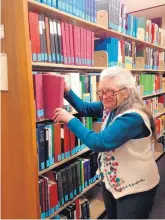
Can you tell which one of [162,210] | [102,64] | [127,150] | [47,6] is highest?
[47,6]

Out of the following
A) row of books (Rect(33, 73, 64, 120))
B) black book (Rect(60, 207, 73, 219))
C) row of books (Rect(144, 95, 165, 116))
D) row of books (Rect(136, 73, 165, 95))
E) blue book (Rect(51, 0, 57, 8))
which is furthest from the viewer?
row of books (Rect(144, 95, 165, 116))

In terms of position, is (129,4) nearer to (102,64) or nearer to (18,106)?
(102,64)

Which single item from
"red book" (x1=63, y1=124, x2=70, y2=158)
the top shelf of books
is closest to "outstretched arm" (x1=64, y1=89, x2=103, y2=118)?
"red book" (x1=63, y1=124, x2=70, y2=158)

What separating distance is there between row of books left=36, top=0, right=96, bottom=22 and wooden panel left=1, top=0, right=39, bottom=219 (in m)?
0.28

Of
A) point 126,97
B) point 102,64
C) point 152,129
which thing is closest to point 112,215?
point 152,129

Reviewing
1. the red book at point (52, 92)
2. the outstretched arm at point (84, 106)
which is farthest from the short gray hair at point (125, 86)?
the outstretched arm at point (84, 106)

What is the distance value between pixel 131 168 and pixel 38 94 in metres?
0.69

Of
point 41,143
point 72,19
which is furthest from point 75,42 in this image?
point 41,143

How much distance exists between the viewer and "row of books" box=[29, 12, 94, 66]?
1280 millimetres

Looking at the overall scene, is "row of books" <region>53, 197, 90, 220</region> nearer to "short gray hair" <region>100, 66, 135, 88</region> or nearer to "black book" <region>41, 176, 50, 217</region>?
"black book" <region>41, 176, 50, 217</region>

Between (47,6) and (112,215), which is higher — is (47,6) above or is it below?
above

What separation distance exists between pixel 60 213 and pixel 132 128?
1.04 metres

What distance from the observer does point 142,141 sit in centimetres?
117

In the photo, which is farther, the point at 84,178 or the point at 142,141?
the point at 84,178
